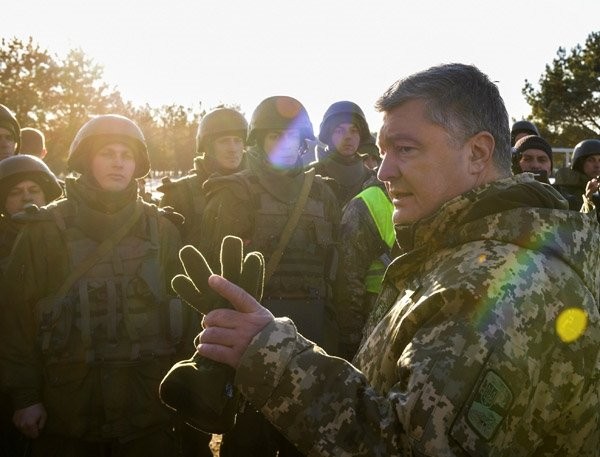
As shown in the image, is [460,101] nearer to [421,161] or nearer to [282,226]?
[421,161]

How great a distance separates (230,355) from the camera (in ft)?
5.06

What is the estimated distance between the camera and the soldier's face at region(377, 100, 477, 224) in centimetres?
173

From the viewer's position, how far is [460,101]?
1.72 metres

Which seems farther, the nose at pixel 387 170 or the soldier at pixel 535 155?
the soldier at pixel 535 155

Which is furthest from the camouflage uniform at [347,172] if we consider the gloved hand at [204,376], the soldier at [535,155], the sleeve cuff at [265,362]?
→ the sleeve cuff at [265,362]

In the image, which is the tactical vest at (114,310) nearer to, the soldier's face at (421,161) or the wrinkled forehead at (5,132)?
the soldier's face at (421,161)

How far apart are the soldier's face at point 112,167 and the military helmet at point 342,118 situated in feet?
10.3

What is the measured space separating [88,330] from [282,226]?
1676mm

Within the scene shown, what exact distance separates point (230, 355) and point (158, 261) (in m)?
2.20

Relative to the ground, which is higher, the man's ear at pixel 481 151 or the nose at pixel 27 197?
the man's ear at pixel 481 151

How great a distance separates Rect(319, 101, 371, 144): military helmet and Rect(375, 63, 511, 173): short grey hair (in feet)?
14.7

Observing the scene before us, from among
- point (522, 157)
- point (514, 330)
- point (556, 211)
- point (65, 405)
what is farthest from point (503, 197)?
point (522, 157)

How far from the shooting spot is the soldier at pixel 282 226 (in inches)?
166

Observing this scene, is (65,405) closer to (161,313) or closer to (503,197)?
(161,313)
